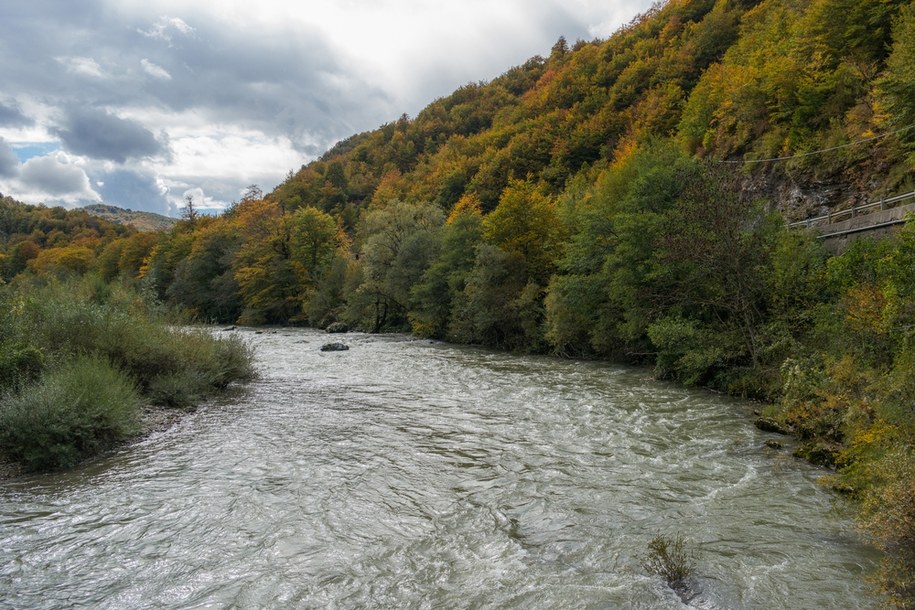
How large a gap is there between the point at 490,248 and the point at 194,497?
30310 millimetres

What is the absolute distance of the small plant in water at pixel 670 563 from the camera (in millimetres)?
6527

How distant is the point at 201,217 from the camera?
101 meters

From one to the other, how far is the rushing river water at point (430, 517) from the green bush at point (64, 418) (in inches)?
26.6

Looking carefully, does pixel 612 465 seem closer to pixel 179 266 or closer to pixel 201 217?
pixel 179 266

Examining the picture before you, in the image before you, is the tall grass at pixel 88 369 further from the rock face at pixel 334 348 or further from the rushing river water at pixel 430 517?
the rock face at pixel 334 348

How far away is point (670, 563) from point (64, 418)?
1185cm

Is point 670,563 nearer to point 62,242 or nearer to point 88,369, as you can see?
point 88,369

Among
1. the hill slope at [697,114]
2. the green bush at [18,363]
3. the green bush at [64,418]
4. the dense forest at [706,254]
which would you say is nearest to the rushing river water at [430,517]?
the green bush at [64,418]

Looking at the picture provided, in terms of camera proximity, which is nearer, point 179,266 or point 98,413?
point 98,413

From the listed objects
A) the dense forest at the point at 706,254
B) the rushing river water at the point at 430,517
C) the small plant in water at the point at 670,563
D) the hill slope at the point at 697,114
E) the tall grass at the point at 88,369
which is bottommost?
the rushing river water at the point at 430,517

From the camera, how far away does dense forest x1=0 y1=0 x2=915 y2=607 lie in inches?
484

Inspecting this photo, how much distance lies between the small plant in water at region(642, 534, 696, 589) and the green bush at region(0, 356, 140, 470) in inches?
447

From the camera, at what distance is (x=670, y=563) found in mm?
6578

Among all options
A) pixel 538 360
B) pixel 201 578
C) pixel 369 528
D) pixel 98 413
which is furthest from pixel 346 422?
pixel 538 360
